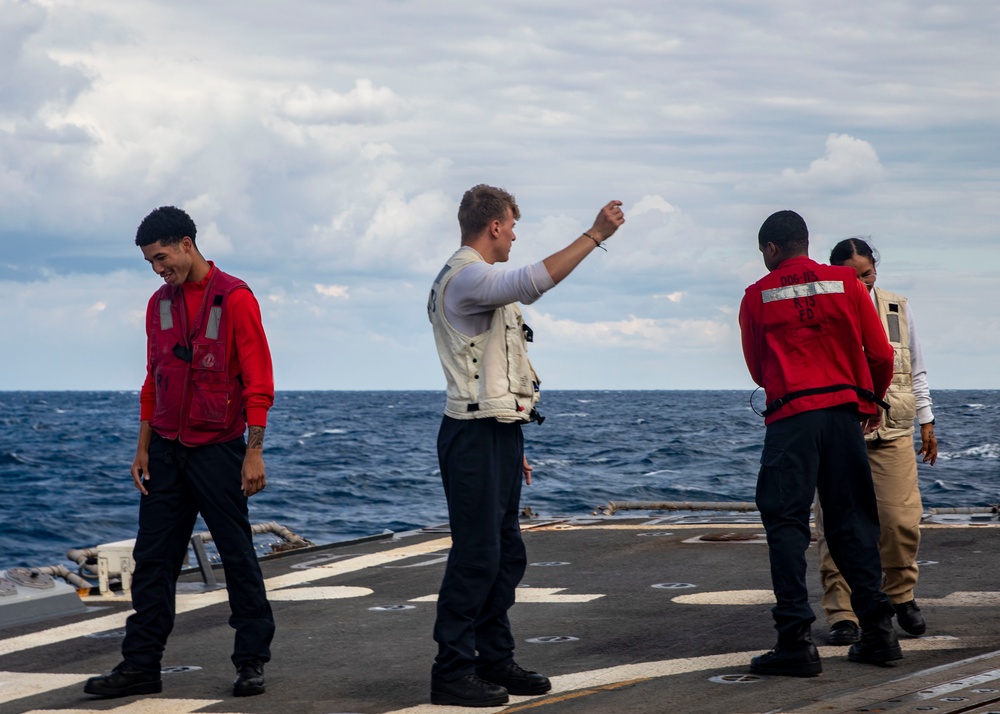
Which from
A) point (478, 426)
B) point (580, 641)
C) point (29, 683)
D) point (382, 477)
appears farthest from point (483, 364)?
point (382, 477)

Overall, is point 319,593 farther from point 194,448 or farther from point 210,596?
point 194,448

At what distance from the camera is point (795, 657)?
4.77 meters

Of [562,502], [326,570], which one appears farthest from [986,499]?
[326,570]

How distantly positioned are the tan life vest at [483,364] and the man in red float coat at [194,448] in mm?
881

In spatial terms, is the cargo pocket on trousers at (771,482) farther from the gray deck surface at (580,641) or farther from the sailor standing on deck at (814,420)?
the gray deck surface at (580,641)

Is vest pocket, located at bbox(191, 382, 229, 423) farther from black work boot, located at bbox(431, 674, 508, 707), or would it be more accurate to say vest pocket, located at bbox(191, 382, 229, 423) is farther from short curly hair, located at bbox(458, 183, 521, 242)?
black work boot, located at bbox(431, 674, 508, 707)

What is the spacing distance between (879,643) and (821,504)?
23.6 inches

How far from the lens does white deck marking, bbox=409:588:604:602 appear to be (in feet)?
22.8

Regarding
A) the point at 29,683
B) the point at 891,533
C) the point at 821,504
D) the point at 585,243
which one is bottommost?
the point at 29,683

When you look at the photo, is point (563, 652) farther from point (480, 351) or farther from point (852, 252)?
point (852, 252)

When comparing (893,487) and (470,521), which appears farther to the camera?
(893,487)

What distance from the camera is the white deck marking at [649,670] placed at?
463 centimetres

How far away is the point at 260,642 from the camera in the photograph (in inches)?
201

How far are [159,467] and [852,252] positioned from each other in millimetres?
3247
